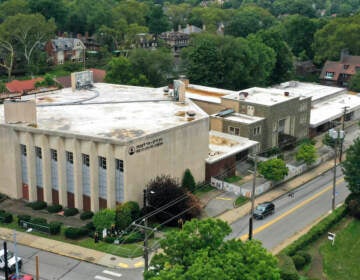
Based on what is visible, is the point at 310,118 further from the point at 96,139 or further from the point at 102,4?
the point at 102,4

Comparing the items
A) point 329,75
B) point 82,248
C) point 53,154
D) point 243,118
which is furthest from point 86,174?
point 329,75

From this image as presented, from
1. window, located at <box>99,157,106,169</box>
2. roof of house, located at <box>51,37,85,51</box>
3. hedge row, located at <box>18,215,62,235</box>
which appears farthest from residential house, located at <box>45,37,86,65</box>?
hedge row, located at <box>18,215,62,235</box>

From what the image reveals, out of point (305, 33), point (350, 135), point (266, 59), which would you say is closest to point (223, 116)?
point (350, 135)

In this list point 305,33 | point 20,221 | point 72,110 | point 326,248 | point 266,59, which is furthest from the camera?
point 305,33

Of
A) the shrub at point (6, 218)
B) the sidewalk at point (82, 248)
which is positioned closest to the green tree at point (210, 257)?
the sidewalk at point (82, 248)

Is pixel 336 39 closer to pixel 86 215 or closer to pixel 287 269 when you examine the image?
pixel 86 215

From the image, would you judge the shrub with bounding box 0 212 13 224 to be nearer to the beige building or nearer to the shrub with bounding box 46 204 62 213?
the shrub with bounding box 46 204 62 213
